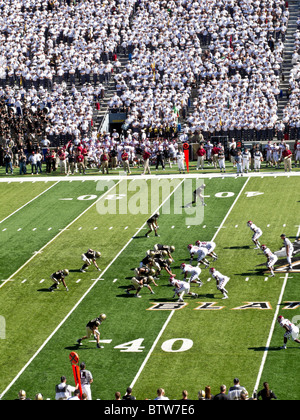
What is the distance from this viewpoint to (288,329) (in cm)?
2567

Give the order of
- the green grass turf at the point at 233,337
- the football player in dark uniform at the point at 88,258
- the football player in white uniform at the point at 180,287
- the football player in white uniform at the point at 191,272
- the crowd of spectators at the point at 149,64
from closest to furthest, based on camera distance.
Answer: the green grass turf at the point at 233,337, the football player in white uniform at the point at 180,287, the football player in white uniform at the point at 191,272, the football player in dark uniform at the point at 88,258, the crowd of spectators at the point at 149,64

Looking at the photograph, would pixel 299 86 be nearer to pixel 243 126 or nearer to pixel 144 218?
pixel 243 126

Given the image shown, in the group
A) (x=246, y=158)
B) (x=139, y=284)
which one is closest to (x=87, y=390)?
(x=139, y=284)

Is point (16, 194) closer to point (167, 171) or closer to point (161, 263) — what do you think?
point (167, 171)

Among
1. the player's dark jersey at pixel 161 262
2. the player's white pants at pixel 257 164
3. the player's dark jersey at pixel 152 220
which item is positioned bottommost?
the player's dark jersey at pixel 161 262

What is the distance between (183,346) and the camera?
87.9 feet

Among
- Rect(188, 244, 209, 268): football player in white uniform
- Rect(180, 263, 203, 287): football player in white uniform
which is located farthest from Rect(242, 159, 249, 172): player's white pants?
Rect(180, 263, 203, 287): football player in white uniform

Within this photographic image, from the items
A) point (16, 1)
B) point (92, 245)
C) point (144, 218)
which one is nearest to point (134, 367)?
point (92, 245)

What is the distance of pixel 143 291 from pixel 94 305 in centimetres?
219

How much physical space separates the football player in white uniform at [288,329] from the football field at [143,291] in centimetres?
35

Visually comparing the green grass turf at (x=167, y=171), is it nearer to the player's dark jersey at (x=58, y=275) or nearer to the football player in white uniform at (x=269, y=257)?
the football player in white uniform at (x=269, y=257)

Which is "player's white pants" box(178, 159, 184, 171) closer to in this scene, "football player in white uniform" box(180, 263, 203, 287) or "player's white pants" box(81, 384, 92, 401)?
"football player in white uniform" box(180, 263, 203, 287)

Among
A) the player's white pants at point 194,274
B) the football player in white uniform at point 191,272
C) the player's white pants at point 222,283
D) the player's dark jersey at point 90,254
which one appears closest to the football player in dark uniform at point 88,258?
the player's dark jersey at point 90,254

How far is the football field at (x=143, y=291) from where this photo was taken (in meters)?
25.1
